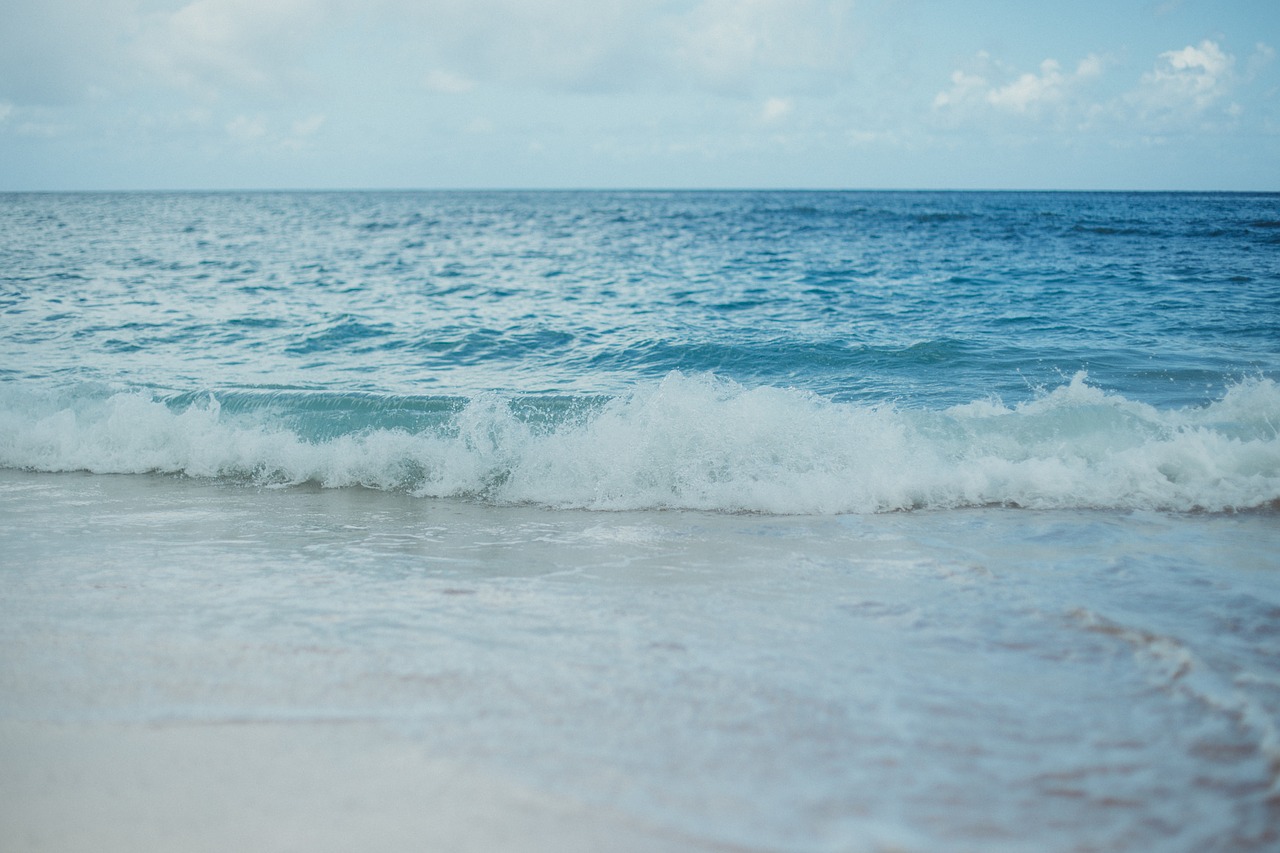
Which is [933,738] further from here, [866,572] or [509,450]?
[509,450]

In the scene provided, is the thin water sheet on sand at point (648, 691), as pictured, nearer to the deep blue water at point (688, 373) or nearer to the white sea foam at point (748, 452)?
the white sea foam at point (748, 452)

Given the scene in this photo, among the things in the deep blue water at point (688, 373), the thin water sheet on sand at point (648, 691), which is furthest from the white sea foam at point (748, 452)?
the thin water sheet on sand at point (648, 691)

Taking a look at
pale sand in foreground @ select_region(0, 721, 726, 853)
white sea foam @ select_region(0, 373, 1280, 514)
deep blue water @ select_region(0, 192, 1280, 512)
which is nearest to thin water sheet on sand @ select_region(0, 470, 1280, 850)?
pale sand in foreground @ select_region(0, 721, 726, 853)

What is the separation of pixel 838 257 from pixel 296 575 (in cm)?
1954

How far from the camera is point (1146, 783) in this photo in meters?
2.35

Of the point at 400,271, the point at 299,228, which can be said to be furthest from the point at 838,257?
the point at 299,228

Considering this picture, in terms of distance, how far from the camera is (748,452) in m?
6.19

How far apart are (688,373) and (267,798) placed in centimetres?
794

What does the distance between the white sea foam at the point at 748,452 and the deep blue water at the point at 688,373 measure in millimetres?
23

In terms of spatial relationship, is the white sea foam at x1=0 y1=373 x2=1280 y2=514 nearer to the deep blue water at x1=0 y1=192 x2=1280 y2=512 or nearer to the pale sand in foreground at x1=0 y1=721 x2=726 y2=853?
the deep blue water at x1=0 y1=192 x2=1280 y2=512

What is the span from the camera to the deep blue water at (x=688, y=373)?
6.02 metres

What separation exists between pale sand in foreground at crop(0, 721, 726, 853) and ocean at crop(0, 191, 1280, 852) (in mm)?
11

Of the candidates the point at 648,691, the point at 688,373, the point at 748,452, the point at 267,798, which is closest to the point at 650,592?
the point at 648,691

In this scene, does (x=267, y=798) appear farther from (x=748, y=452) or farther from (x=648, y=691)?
(x=748, y=452)
